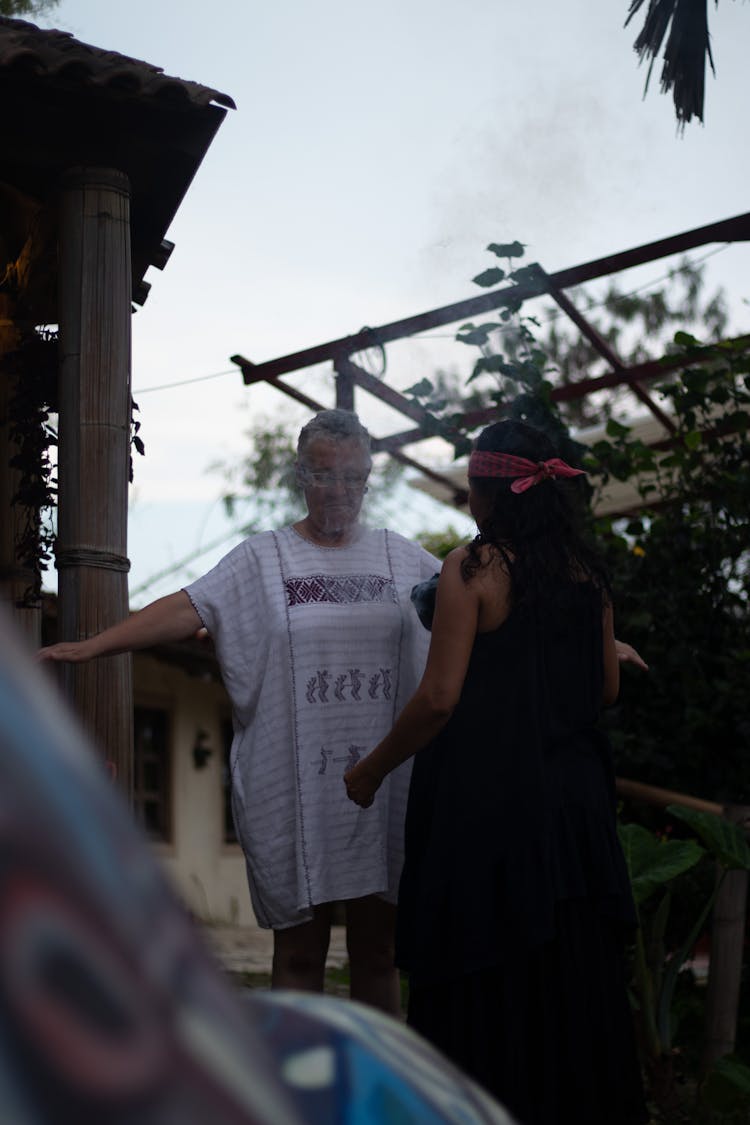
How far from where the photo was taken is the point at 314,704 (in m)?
3.20

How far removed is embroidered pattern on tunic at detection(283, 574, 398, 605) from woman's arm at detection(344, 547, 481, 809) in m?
0.64

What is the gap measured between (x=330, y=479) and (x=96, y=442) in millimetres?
633

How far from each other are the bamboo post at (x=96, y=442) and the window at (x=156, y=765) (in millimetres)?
12451

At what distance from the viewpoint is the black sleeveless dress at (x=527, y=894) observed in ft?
8.55

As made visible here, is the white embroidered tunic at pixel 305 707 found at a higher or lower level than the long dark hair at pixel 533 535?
lower

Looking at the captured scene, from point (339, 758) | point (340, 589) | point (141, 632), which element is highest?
point (340, 589)

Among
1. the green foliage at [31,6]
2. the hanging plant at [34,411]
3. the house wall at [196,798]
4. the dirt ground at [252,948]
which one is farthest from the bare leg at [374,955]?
the green foliage at [31,6]

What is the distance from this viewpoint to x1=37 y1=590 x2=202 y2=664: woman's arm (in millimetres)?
2906

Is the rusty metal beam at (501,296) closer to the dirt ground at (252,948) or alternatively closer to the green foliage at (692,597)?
the green foliage at (692,597)

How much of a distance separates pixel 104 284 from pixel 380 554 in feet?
3.27

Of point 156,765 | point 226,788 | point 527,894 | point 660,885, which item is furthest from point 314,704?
point 226,788

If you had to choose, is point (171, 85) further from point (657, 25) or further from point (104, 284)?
point (657, 25)

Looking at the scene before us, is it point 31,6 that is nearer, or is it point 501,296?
point 501,296

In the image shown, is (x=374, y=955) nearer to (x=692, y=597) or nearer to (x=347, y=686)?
(x=347, y=686)
